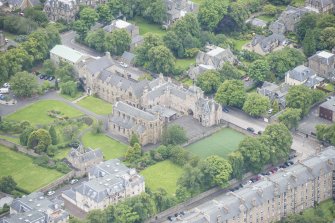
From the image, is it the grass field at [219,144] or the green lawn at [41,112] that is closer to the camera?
the grass field at [219,144]

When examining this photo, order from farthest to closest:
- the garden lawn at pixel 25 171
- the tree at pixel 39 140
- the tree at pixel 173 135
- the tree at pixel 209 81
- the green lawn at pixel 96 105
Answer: the tree at pixel 209 81 → the green lawn at pixel 96 105 → the tree at pixel 173 135 → the tree at pixel 39 140 → the garden lawn at pixel 25 171

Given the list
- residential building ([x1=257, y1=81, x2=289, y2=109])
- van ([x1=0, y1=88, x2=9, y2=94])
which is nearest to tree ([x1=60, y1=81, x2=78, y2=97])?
van ([x1=0, y1=88, x2=9, y2=94])

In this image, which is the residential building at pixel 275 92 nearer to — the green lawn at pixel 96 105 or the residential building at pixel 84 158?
the green lawn at pixel 96 105

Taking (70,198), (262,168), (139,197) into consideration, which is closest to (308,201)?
(262,168)

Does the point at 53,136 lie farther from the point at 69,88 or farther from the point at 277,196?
the point at 277,196

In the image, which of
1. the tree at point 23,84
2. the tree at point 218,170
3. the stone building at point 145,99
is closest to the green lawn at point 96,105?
the stone building at point 145,99
